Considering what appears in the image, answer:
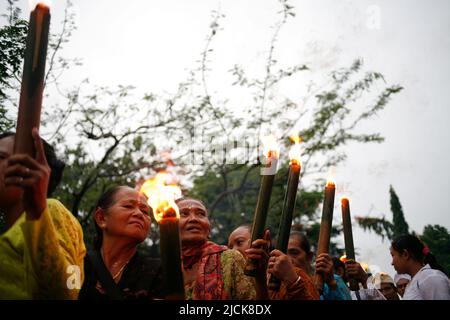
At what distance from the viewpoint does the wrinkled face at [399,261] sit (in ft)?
14.5

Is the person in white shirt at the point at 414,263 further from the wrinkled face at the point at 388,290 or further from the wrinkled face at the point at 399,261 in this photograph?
the wrinkled face at the point at 388,290

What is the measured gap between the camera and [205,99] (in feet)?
39.6

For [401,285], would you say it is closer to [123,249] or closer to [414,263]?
[414,263]

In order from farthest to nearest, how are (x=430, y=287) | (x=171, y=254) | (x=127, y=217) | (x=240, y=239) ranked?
(x=240, y=239), (x=430, y=287), (x=127, y=217), (x=171, y=254)

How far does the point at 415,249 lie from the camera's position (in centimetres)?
444

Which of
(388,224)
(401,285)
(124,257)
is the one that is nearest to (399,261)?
(401,285)

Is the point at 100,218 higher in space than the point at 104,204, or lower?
lower

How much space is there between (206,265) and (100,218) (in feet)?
3.79

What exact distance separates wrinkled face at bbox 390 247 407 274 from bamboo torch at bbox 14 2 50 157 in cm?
427

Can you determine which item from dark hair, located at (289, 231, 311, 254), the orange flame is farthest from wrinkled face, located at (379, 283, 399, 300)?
the orange flame

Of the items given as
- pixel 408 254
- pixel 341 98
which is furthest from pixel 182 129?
pixel 408 254

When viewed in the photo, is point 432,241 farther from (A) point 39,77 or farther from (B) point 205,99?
(A) point 39,77

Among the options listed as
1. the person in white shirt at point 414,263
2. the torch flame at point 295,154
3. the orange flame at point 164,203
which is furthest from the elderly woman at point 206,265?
the person in white shirt at point 414,263
